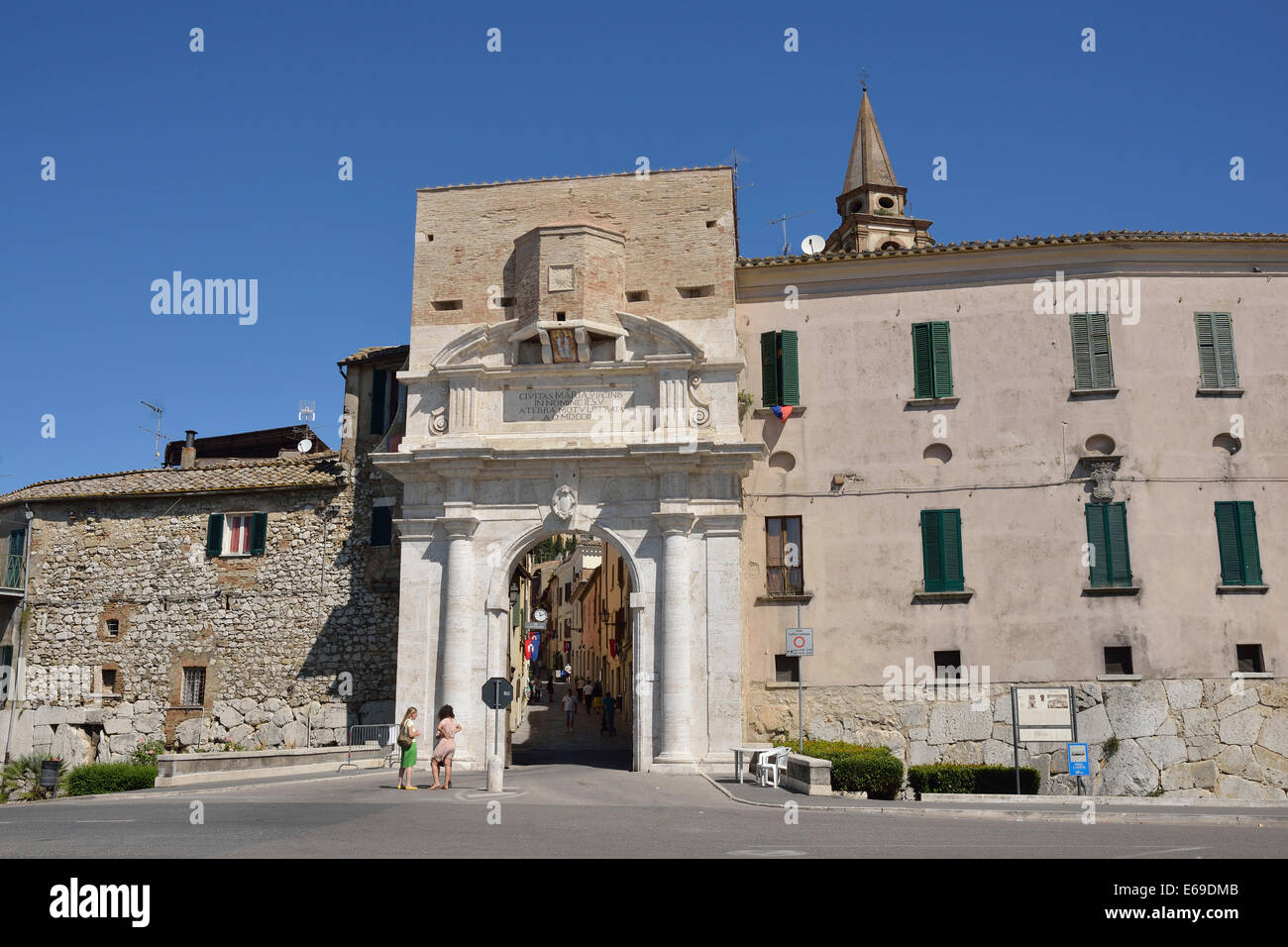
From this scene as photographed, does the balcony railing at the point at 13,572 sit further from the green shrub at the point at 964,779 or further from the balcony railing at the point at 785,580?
the green shrub at the point at 964,779

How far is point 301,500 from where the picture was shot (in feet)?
102

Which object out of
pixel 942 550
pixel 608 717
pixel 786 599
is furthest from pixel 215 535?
pixel 942 550

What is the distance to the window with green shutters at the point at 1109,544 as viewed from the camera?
81.8ft

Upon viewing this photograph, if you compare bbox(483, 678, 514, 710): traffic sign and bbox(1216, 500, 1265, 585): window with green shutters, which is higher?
bbox(1216, 500, 1265, 585): window with green shutters

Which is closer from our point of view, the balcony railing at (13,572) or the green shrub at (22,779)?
the green shrub at (22,779)

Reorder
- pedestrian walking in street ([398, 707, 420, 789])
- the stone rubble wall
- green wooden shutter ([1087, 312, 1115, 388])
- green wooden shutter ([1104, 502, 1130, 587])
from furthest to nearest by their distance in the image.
→ green wooden shutter ([1087, 312, 1115, 388]) → green wooden shutter ([1104, 502, 1130, 587]) → the stone rubble wall → pedestrian walking in street ([398, 707, 420, 789])

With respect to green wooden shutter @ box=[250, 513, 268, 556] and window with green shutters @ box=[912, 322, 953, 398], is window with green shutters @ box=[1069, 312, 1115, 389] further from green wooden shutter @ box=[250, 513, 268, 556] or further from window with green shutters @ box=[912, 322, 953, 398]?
green wooden shutter @ box=[250, 513, 268, 556]

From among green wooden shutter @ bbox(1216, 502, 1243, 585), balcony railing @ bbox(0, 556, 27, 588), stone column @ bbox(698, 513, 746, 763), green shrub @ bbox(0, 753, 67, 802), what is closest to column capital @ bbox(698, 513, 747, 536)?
stone column @ bbox(698, 513, 746, 763)

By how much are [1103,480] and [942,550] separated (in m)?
4.07

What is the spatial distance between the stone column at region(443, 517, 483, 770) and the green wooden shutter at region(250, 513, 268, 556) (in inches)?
322

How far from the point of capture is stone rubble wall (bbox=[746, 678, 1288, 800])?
2391 cm

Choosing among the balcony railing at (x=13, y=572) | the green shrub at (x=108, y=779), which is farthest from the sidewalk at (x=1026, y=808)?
the balcony railing at (x=13, y=572)

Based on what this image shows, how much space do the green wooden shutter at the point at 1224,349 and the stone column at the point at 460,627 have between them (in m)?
18.2
